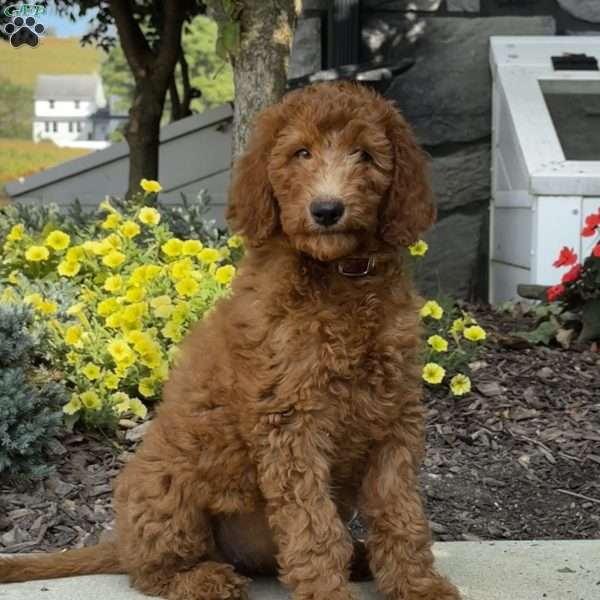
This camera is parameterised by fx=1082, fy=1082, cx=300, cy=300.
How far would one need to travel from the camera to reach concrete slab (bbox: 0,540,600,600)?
3.09m

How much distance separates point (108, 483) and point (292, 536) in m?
1.53

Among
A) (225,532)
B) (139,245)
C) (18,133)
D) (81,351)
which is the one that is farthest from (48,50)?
(225,532)

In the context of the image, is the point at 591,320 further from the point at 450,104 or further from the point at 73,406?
the point at 450,104

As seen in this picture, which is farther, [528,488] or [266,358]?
[528,488]

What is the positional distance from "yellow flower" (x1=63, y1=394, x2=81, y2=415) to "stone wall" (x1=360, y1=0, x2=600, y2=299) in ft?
12.7

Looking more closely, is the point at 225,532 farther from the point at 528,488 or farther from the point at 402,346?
the point at 528,488

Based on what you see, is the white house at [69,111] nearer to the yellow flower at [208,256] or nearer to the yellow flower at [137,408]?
the yellow flower at [208,256]

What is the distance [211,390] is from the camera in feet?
9.57

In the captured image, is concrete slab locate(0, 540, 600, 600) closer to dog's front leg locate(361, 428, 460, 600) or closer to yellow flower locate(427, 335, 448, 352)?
dog's front leg locate(361, 428, 460, 600)

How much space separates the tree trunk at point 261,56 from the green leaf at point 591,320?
191 centimetres

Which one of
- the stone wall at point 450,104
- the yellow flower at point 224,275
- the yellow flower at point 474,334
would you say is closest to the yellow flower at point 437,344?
the yellow flower at point 474,334

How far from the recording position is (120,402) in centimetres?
436

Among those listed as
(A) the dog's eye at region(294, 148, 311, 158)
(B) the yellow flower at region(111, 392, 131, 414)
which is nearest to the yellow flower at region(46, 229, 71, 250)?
(B) the yellow flower at region(111, 392, 131, 414)

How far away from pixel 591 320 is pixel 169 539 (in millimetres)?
3050
